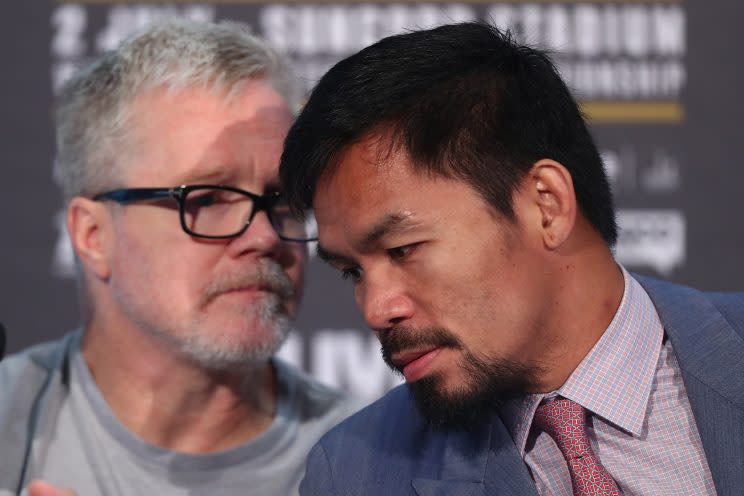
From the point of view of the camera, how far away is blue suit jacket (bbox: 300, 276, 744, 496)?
A: 1.66 m

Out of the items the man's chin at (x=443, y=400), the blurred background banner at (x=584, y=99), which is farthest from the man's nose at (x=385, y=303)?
the blurred background banner at (x=584, y=99)

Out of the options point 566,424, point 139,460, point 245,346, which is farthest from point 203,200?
point 566,424

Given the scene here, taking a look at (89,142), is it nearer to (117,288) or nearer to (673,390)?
(117,288)

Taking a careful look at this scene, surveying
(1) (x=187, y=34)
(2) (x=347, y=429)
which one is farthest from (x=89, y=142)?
(2) (x=347, y=429)

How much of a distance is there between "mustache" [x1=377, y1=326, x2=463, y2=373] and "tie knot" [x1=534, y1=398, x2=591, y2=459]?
0.21 metres

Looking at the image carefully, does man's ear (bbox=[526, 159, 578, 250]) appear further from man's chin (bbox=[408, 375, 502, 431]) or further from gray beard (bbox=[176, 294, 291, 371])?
gray beard (bbox=[176, 294, 291, 371])

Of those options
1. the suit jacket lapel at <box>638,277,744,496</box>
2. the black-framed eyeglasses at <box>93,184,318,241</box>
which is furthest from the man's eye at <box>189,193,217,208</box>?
the suit jacket lapel at <box>638,277,744,496</box>

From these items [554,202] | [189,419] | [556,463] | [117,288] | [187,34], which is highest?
[187,34]

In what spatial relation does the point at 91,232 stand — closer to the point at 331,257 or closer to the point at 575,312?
the point at 331,257

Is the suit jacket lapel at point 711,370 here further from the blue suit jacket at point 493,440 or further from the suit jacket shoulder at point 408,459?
the suit jacket shoulder at point 408,459

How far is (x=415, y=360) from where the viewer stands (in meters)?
1.65

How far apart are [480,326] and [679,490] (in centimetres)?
42

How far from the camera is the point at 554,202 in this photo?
169 cm

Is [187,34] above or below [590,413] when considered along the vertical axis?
above
